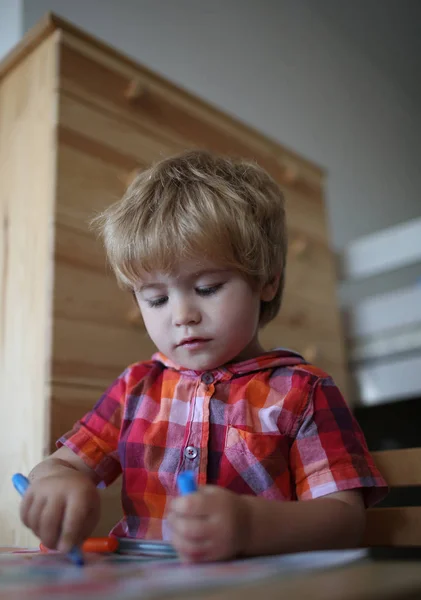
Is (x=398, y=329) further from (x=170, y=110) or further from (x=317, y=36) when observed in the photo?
(x=317, y=36)

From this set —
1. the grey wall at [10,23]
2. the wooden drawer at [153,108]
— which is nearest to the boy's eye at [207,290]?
the wooden drawer at [153,108]

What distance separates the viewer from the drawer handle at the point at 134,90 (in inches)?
46.8

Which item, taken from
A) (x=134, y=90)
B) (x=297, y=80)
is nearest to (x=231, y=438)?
(x=134, y=90)

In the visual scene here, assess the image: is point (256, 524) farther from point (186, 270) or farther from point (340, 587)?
point (186, 270)

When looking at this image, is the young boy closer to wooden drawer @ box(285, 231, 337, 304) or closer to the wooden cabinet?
the wooden cabinet

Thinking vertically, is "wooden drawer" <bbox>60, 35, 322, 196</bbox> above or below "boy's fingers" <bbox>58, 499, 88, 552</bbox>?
above

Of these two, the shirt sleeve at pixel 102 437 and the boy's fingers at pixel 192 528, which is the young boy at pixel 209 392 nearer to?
the shirt sleeve at pixel 102 437

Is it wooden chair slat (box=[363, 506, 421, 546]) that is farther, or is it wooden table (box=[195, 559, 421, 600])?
wooden chair slat (box=[363, 506, 421, 546])

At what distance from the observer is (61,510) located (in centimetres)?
57

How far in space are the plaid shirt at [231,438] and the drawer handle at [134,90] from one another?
64 centimetres

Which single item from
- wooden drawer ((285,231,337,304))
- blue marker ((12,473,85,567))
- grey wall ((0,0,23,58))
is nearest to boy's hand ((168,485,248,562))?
blue marker ((12,473,85,567))

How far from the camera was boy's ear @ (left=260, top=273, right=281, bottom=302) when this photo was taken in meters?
0.79

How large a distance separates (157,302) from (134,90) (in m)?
0.63

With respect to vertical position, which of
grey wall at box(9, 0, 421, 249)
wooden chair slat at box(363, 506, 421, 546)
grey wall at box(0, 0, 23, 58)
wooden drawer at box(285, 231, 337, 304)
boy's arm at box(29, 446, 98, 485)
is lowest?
wooden chair slat at box(363, 506, 421, 546)
